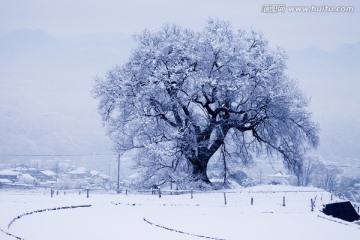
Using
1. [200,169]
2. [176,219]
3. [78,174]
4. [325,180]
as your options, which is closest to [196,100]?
[200,169]

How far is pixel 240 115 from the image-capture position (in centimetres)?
4584

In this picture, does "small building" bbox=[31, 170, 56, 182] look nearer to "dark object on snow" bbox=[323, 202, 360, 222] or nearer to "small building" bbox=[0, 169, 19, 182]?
"small building" bbox=[0, 169, 19, 182]

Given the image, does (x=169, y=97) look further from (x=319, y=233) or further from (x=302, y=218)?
(x=319, y=233)

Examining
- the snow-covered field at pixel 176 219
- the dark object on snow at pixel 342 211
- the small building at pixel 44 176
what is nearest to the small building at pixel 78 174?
the small building at pixel 44 176

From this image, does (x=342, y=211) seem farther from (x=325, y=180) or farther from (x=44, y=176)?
(x=44, y=176)

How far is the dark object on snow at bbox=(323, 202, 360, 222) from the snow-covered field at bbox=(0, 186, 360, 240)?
0.90m

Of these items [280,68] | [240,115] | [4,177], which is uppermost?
[280,68]

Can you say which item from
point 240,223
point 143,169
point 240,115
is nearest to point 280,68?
A: point 240,115

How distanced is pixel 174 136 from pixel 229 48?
353 inches

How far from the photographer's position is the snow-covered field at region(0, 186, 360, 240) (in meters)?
22.5

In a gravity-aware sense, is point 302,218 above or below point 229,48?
below

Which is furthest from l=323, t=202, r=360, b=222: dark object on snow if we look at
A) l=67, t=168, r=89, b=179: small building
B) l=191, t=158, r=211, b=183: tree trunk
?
l=67, t=168, r=89, b=179: small building

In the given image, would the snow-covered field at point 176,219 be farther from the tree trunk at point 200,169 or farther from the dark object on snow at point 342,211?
the tree trunk at point 200,169

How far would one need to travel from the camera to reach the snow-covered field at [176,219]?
2248 cm
